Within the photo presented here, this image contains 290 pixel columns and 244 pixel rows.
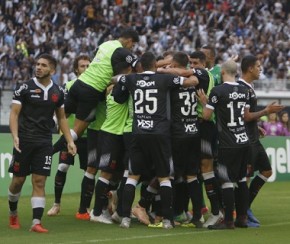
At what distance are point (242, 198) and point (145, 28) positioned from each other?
27.9 metres

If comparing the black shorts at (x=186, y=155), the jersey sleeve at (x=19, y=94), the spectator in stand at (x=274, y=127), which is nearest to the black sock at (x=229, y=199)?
the black shorts at (x=186, y=155)

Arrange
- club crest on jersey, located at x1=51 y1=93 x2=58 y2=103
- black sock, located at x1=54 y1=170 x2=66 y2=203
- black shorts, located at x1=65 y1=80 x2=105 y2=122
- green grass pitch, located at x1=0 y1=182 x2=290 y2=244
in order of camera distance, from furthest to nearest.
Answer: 1. black sock, located at x1=54 y1=170 x2=66 y2=203
2. black shorts, located at x1=65 y1=80 x2=105 y2=122
3. club crest on jersey, located at x1=51 y1=93 x2=58 y2=103
4. green grass pitch, located at x1=0 y1=182 x2=290 y2=244

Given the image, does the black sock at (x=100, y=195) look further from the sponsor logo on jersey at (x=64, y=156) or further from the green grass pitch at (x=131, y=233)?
the sponsor logo on jersey at (x=64, y=156)

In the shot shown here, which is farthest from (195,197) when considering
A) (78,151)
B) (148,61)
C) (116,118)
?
(78,151)

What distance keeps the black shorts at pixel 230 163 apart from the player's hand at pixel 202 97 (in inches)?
27.6

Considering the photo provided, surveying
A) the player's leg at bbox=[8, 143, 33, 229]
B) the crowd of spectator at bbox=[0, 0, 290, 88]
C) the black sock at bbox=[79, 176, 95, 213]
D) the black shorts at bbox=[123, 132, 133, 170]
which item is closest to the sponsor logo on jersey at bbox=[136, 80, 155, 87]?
the black shorts at bbox=[123, 132, 133, 170]

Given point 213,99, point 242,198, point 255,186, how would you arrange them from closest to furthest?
point 213,99
point 242,198
point 255,186

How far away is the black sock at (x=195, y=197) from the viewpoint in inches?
555

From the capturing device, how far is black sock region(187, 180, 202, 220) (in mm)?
14094

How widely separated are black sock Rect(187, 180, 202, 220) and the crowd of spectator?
20.8 meters

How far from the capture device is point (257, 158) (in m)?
14.5

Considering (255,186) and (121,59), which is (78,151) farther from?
(255,186)

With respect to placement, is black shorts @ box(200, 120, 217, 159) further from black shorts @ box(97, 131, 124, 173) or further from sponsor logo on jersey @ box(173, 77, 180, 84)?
black shorts @ box(97, 131, 124, 173)

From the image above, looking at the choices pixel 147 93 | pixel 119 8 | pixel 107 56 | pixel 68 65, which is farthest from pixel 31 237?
pixel 119 8
